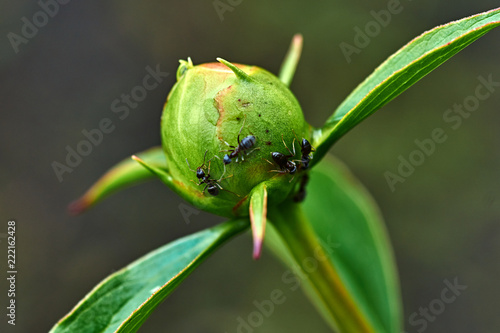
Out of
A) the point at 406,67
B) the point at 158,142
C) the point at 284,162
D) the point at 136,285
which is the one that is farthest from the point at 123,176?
the point at 158,142

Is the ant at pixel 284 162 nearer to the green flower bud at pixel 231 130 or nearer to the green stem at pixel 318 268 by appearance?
the green flower bud at pixel 231 130

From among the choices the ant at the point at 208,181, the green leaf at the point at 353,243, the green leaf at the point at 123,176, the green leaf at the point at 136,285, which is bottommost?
the green leaf at the point at 353,243

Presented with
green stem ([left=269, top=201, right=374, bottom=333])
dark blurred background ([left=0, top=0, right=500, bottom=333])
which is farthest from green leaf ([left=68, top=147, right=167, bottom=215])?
dark blurred background ([left=0, top=0, right=500, bottom=333])

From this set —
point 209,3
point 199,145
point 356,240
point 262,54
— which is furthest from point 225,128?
point 209,3

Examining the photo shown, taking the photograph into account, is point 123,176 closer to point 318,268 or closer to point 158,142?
point 318,268

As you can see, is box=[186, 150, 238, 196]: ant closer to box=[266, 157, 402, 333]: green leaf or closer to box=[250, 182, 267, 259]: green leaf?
box=[250, 182, 267, 259]: green leaf

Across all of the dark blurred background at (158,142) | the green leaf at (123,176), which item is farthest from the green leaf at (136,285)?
the dark blurred background at (158,142)

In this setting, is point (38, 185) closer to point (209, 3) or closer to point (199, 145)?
point (209, 3)
